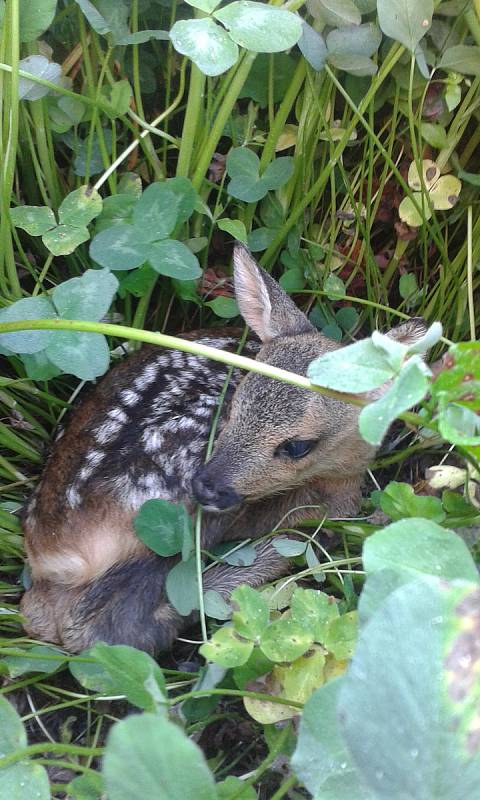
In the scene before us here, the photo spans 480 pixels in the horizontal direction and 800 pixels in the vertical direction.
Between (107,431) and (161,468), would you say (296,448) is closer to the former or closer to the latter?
(161,468)

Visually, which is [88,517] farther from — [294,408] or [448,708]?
[448,708]

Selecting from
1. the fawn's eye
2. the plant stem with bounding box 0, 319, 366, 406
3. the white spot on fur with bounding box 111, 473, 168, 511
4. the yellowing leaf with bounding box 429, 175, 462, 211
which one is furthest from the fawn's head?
the plant stem with bounding box 0, 319, 366, 406

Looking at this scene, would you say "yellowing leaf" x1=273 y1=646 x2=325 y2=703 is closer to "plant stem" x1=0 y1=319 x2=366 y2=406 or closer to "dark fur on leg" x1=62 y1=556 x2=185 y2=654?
"plant stem" x1=0 y1=319 x2=366 y2=406

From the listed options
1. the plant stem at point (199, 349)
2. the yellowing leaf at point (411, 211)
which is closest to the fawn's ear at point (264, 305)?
the yellowing leaf at point (411, 211)

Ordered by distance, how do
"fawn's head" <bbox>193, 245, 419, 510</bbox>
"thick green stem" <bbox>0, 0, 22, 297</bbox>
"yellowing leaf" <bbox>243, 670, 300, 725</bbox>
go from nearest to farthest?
"yellowing leaf" <bbox>243, 670, 300, 725</bbox>, "thick green stem" <bbox>0, 0, 22, 297</bbox>, "fawn's head" <bbox>193, 245, 419, 510</bbox>

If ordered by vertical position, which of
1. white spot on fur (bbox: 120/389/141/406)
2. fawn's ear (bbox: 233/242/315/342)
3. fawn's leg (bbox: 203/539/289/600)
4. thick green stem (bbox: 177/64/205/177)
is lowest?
fawn's leg (bbox: 203/539/289/600)

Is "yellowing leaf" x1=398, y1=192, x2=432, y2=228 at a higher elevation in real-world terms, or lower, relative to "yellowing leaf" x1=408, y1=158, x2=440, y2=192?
Answer: lower
